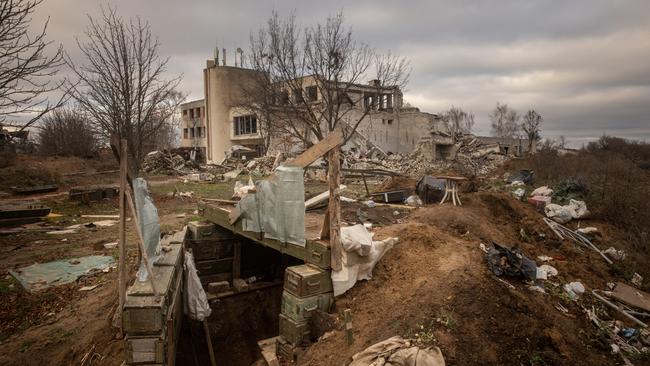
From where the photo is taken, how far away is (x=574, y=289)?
5758 mm

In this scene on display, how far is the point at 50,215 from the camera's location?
1191cm

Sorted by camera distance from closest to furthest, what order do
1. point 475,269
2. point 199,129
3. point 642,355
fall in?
point 642,355 → point 475,269 → point 199,129

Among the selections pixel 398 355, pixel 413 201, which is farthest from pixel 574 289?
pixel 413 201

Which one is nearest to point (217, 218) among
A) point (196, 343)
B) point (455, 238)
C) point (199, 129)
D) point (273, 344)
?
point (196, 343)

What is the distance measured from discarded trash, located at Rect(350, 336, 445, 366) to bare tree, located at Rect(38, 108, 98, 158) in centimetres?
3058

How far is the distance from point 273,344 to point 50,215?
1019 centimetres

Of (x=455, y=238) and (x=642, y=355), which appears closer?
(x=642, y=355)

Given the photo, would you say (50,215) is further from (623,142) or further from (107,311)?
(623,142)

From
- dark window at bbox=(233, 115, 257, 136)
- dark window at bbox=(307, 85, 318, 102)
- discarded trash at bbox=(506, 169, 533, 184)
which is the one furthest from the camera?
dark window at bbox=(233, 115, 257, 136)

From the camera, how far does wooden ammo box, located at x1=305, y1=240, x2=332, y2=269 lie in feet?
16.0

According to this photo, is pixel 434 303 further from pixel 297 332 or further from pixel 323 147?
pixel 323 147

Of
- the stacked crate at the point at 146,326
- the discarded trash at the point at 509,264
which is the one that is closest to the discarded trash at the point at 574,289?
the discarded trash at the point at 509,264

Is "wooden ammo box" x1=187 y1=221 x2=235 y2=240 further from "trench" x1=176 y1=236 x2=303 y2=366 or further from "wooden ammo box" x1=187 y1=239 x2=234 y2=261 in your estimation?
"trench" x1=176 y1=236 x2=303 y2=366

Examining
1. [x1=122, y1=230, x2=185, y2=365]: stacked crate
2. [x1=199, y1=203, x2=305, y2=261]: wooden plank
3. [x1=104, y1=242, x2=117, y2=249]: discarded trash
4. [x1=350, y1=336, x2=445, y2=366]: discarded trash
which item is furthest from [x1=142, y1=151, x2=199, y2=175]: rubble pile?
[x1=350, y1=336, x2=445, y2=366]: discarded trash
